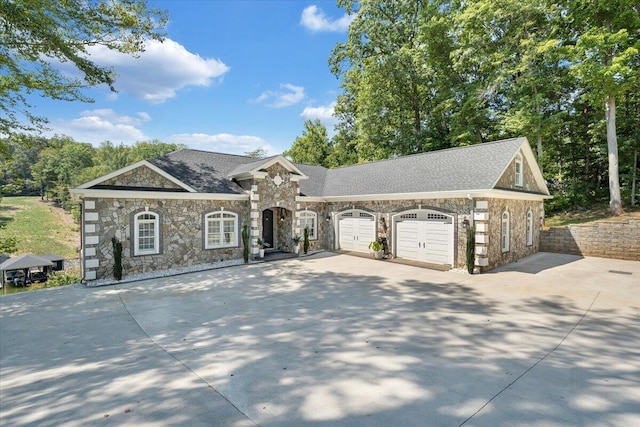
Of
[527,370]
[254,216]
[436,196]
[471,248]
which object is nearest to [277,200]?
[254,216]

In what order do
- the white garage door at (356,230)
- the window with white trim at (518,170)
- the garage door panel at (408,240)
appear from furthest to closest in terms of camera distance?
the white garage door at (356,230) < the window with white trim at (518,170) < the garage door panel at (408,240)

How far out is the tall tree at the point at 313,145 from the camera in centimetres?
3919

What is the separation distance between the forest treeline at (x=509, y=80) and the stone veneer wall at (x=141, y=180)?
68.0ft

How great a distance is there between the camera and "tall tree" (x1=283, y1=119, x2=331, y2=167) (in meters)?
39.2

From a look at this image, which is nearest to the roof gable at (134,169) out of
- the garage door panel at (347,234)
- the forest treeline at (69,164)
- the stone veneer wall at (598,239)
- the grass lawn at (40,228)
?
the garage door panel at (347,234)

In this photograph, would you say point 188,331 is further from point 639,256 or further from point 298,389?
point 639,256

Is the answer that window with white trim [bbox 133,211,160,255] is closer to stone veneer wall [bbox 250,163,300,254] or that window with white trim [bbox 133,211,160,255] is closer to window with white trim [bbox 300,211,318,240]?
stone veneer wall [bbox 250,163,300,254]

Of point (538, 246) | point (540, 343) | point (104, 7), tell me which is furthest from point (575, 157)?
point (104, 7)

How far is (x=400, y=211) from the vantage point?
14.5 metres

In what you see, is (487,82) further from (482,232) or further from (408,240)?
(482,232)

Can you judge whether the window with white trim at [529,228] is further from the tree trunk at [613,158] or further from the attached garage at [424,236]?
the attached garage at [424,236]

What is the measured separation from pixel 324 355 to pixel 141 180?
1037 centimetres

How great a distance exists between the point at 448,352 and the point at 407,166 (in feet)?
41.2

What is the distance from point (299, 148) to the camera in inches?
1597
